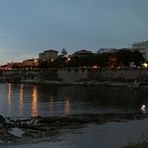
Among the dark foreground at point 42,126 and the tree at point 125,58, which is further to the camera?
the tree at point 125,58

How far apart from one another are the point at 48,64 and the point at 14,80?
15813 millimetres

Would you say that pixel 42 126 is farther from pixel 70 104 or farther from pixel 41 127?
pixel 70 104

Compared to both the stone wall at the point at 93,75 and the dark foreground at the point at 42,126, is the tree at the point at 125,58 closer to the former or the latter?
the stone wall at the point at 93,75

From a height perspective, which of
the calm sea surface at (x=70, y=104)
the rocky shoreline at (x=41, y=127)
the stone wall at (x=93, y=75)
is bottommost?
the calm sea surface at (x=70, y=104)

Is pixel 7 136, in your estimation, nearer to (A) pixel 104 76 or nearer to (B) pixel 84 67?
(A) pixel 104 76

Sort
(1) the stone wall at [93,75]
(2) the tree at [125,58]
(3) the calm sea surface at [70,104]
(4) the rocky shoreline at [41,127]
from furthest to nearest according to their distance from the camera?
(2) the tree at [125,58] → (1) the stone wall at [93,75] → (3) the calm sea surface at [70,104] → (4) the rocky shoreline at [41,127]

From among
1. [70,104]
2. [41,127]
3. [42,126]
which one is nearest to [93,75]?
[70,104]

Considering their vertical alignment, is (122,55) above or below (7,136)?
above

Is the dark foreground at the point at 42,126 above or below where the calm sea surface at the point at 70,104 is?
above

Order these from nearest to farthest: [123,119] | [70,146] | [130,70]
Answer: [70,146]
[123,119]
[130,70]

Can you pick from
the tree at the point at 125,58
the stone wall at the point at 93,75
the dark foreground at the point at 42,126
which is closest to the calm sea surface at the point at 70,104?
the dark foreground at the point at 42,126

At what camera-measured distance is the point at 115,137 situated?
2662cm

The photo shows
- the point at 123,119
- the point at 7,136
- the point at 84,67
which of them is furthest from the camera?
the point at 84,67

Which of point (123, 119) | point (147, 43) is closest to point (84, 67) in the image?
point (147, 43)
